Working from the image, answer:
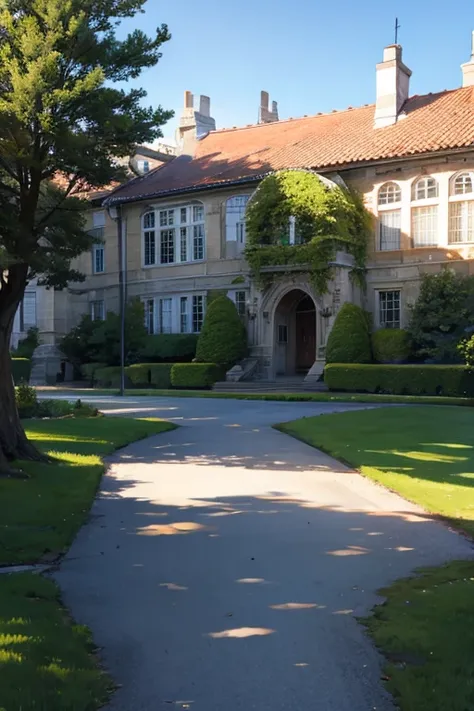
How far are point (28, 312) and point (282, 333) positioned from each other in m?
15.7

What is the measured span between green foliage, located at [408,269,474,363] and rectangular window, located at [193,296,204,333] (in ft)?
36.4

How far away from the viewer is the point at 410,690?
159 inches

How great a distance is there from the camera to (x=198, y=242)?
125 ft

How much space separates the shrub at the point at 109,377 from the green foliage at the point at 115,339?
4.69ft

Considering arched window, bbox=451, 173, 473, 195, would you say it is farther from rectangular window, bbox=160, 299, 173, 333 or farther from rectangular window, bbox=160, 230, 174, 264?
rectangular window, bbox=160, 299, 173, 333

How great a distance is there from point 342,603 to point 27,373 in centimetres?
3601

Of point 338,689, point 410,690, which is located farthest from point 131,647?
point 410,690

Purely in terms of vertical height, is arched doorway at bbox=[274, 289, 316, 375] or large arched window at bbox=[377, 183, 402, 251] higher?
large arched window at bbox=[377, 183, 402, 251]

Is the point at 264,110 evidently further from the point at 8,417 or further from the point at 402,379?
the point at 8,417

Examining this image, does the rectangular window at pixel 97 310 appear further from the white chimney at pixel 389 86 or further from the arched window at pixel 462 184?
the arched window at pixel 462 184

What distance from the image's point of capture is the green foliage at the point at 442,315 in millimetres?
29109

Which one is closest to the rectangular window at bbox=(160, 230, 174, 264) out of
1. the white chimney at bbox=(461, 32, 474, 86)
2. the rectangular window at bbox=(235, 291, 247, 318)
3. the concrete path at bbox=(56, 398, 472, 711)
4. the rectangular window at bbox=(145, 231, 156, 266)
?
the rectangular window at bbox=(145, 231, 156, 266)

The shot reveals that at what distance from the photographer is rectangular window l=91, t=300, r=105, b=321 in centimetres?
4200

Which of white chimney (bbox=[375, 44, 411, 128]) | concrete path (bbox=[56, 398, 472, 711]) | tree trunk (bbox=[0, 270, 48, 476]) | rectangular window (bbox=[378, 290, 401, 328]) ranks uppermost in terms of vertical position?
white chimney (bbox=[375, 44, 411, 128])
